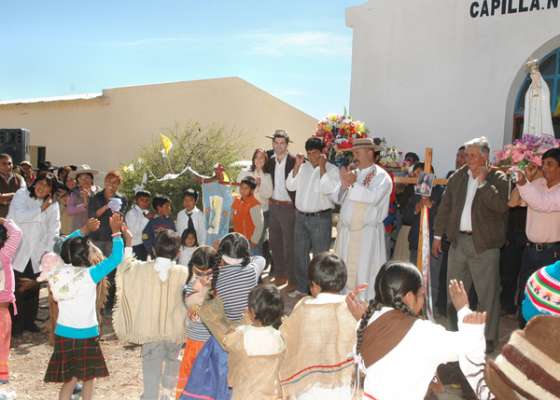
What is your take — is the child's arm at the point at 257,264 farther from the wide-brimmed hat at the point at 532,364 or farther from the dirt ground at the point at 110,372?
the wide-brimmed hat at the point at 532,364

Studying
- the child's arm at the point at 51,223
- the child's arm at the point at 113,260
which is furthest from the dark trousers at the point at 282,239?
the child's arm at the point at 113,260

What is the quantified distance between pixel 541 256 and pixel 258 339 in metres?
3.37

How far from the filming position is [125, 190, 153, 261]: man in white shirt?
695 cm

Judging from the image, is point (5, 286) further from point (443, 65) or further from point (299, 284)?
point (443, 65)

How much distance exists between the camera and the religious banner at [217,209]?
746cm

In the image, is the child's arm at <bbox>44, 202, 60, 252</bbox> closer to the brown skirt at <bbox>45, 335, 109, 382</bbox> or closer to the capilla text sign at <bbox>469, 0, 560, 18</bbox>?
the brown skirt at <bbox>45, 335, 109, 382</bbox>

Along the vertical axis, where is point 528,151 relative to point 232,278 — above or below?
above

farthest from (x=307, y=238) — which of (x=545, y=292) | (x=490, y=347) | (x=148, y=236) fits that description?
(x=545, y=292)

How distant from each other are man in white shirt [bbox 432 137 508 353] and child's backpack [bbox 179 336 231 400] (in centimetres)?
283

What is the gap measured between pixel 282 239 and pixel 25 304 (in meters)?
3.31

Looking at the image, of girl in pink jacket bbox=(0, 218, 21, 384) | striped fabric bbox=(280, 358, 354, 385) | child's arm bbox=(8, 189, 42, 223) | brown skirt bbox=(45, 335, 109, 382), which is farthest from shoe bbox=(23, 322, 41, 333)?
striped fabric bbox=(280, 358, 354, 385)

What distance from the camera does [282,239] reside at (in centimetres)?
Answer: 820

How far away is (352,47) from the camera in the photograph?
38.1 ft

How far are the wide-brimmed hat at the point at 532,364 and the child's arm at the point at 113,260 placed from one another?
2.86m
